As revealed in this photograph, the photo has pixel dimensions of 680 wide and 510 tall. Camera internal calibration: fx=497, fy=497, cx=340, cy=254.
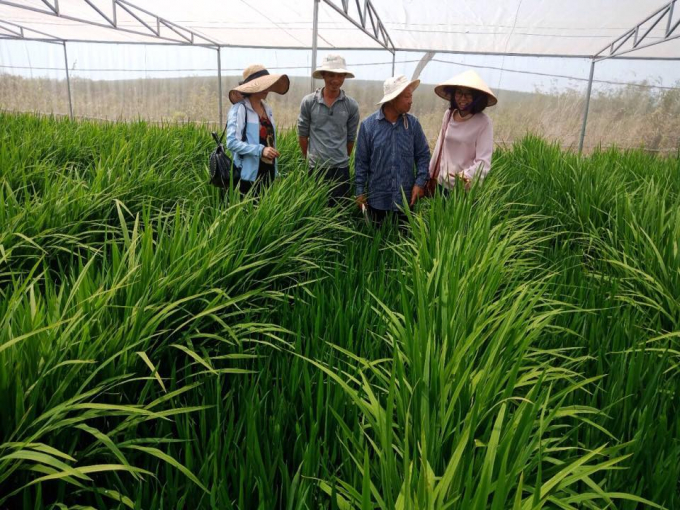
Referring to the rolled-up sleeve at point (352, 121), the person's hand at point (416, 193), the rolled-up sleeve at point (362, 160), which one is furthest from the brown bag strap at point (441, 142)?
the rolled-up sleeve at point (352, 121)

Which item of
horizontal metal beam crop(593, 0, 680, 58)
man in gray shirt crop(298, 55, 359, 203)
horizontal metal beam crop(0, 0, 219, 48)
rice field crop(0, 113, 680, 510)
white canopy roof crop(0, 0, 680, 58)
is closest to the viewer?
rice field crop(0, 113, 680, 510)

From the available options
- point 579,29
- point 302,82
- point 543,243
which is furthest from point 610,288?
point 302,82

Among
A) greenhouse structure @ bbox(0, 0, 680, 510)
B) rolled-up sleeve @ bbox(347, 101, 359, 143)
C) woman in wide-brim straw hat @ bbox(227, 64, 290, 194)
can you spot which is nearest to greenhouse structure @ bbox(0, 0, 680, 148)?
greenhouse structure @ bbox(0, 0, 680, 510)

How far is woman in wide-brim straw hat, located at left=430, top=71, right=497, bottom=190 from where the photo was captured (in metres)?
2.40

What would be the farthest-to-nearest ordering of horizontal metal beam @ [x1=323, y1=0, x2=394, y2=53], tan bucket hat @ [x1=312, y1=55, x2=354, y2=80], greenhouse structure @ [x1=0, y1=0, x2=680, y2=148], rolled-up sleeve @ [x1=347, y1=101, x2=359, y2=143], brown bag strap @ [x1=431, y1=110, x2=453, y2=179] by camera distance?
greenhouse structure @ [x1=0, y1=0, x2=680, y2=148], horizontal metal beam @ [x1=323, y1=0, x2=394, y2=53], rolled-up sleeve @ [x1=347, y1=101, x2=359, y2=143], tan bucket hat @ [x1=312, y1=55, x2=354, y2=80], brown bag strap @ [x1=431, y1=110, x2=453, y2=179]

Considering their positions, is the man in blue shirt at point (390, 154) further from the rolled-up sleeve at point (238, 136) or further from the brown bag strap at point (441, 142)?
the rolled-up sleeve at point (238, 136)

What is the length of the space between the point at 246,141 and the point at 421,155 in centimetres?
95

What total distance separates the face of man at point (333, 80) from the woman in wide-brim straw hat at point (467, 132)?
0.60 m

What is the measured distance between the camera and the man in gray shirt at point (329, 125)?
2.94 meters

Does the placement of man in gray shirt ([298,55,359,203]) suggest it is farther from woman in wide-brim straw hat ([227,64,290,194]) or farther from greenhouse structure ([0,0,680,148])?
greenhouse structure ([0,0,680,148])

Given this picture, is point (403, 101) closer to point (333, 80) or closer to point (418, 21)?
point (333, 80)

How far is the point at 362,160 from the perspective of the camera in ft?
8.84

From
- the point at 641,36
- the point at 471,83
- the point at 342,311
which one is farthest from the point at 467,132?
the point at 641,36

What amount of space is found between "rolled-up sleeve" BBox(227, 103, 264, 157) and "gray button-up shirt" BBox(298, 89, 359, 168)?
562 millimetres
